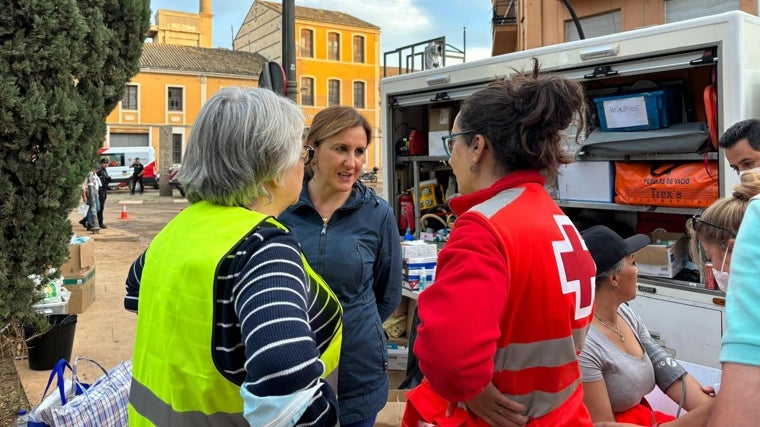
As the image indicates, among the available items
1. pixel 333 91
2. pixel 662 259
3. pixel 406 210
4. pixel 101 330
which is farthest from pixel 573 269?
pixel 333 91

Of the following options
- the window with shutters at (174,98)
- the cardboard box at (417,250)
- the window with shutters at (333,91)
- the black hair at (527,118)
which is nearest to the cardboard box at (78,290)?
the cardboard box at (417,250)

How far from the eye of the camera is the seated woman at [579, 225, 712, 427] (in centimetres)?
215

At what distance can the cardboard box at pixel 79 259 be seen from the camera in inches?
267

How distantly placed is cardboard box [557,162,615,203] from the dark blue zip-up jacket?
2.16 meters

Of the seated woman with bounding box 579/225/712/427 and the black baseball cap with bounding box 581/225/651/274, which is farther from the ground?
the black baseball cap with bounding box 581/225/651/274

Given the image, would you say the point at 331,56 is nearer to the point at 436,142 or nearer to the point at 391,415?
the point at 436,142

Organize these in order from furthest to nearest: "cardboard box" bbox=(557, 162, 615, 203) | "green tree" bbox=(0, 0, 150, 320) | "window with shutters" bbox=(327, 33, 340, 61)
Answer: "window with shutters" bbox=(327, 33, 340, 61) < "cardboard box" bbox=(557, 162, 615, 203) < "green tree" bbox=(0, 0, 150, 320)

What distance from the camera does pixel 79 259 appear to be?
22.4 ft

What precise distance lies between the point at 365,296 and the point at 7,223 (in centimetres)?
278

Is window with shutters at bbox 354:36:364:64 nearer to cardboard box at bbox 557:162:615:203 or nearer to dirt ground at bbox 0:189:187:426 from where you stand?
dirt ground at bbox 0:189:187:426

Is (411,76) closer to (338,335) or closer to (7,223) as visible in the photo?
(7,223)

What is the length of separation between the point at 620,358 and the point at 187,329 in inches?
66.2

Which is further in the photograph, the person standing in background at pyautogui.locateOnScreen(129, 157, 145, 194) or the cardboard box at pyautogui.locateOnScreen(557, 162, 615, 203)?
the person standing in background at pyautogui.locateOnScreen(129, 157, 145, 194)

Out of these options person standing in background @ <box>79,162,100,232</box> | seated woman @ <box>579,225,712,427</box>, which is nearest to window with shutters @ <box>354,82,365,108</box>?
person standing in background @ <box>79,162,100,232</box>
